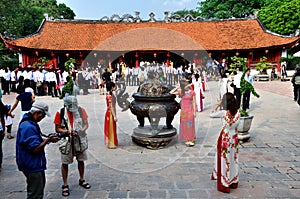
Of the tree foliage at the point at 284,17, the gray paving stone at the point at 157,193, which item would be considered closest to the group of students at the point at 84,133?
the gray paving stone at the point at 157,193

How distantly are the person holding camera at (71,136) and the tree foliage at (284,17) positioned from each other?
105 ft

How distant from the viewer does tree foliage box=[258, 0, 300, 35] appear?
1236 inches

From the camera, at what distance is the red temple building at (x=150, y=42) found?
26250mm

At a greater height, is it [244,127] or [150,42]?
[150,42]

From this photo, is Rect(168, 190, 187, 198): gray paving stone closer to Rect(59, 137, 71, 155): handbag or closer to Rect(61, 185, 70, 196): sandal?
Rect(61, 185, 70, 196): sandal

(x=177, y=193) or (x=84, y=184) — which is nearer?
(x=177, y=193)

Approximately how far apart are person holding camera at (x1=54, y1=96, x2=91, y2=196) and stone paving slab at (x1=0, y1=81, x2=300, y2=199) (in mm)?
308

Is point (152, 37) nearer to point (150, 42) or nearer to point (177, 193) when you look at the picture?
point (150, 42)

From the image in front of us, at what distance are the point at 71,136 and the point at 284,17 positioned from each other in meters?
32.9

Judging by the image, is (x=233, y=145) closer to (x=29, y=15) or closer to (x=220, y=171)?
(x=220, y=171)

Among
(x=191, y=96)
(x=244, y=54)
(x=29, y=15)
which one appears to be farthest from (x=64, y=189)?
(x=29, y=15)

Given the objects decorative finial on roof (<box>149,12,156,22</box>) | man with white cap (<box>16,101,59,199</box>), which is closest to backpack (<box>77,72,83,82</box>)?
decorative finial on roof (<box>149,12,156,22</box>)

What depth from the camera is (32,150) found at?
11.3 ft

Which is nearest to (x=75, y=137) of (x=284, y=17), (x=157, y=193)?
(x=157, y=193)
